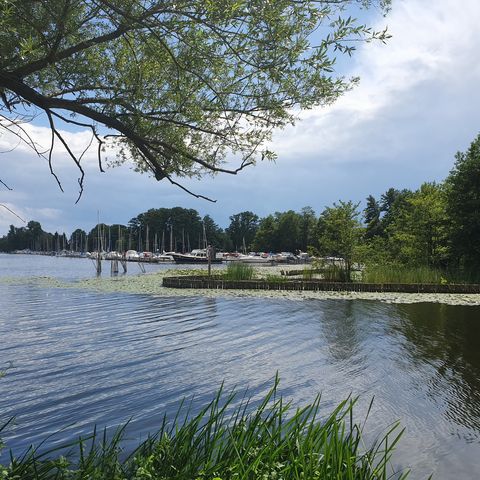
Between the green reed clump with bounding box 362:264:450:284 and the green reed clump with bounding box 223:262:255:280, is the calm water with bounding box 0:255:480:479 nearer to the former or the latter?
the green reed clump with bounding box 362:264:450:284

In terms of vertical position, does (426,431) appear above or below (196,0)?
below

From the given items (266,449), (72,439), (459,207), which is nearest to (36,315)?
(72,439)

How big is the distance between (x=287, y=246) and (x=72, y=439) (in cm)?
10056

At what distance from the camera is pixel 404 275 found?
2617cm

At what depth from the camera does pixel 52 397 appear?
7.43 meters

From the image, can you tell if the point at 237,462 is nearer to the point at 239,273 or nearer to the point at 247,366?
the point at 247,366

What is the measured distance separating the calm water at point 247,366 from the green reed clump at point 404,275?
8.59 metres

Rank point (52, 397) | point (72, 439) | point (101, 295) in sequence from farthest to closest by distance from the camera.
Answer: point (101, 295) < point (52, 397) < point (72, 439)

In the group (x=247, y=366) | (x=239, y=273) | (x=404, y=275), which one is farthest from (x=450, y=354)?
(x=239, y=273)

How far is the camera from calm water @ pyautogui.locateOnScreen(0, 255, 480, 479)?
6164 mm

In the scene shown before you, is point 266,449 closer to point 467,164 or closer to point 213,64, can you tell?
point 213,64

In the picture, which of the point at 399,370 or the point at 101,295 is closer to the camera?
the point at 399,370

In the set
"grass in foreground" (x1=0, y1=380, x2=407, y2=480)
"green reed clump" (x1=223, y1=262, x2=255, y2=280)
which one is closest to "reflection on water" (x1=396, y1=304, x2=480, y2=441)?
"grass in foreground" (x1=0, y1=380, x2=407, y2=480)

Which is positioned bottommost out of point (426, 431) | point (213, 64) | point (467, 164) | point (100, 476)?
point (426, 431)
